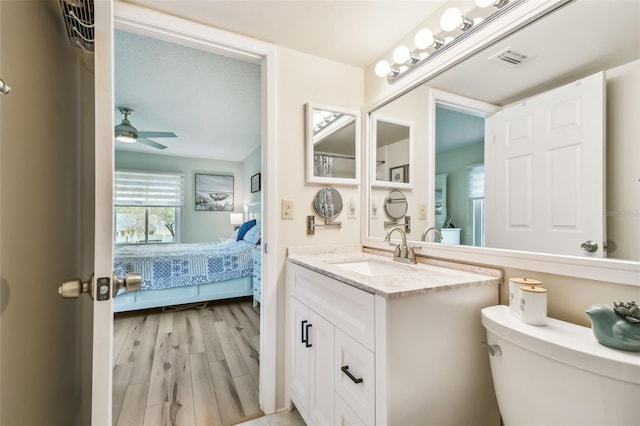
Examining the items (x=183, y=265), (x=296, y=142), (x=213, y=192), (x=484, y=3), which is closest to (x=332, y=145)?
(x=296, y=142)

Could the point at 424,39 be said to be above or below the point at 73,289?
above

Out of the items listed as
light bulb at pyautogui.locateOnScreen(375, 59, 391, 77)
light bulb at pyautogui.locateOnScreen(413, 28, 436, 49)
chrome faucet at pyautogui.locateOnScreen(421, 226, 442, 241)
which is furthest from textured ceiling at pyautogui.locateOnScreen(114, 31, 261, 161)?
chrome faucet at pyautogui.locateOnScreen(421, 226, 442, 241)

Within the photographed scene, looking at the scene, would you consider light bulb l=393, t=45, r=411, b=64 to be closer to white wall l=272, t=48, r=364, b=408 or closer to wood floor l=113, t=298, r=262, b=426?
white wall l=272, t=48, r=364, b=408

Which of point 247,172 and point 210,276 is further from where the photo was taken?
point 247,172

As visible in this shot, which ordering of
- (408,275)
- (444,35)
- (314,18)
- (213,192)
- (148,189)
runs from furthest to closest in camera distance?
(213,192) → (148,189) → (314,18) → (444,35) → (408,275)

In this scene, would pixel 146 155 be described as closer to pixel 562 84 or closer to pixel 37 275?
pixel 37 275

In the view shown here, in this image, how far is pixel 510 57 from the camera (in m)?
1.09

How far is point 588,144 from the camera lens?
865 mm

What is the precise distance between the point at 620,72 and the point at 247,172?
17.6ft

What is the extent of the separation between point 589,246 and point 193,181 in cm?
580

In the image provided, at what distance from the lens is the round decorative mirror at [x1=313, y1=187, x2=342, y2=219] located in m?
1.79

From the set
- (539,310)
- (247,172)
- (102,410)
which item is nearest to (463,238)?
(539,310)

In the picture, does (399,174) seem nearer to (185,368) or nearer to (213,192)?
(185,368)

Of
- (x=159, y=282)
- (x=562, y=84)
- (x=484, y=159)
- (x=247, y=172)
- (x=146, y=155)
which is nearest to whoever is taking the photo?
(x=562, y=84)
